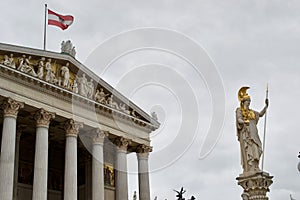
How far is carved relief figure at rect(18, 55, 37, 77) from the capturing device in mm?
29339

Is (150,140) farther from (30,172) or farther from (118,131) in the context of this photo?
(30,172)

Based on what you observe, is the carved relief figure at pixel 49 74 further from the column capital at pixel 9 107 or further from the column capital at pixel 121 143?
the column capital at pixel 121 143

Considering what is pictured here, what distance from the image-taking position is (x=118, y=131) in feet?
116

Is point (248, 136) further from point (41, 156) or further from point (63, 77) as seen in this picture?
point (63, 77)

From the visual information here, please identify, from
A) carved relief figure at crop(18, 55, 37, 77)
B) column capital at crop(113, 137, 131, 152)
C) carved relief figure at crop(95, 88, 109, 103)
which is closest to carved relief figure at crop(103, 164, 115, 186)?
column capital at crop(113, 137, 131, 152)

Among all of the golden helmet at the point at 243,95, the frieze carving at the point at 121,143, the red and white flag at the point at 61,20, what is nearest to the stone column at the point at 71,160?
the frieze carving at the point at 121,143

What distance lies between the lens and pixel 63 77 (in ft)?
105

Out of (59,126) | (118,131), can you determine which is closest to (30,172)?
(59,126)

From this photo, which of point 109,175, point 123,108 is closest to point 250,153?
point 123,108

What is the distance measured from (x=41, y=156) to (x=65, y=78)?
6.04 metres

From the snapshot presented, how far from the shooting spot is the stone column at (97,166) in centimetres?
3195

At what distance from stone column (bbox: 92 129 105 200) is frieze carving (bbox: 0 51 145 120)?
8.42 feet

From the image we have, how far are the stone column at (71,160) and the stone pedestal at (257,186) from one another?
798 inches

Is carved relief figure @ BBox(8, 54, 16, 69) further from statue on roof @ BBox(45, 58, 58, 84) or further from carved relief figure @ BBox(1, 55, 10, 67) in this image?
statue on roof @ BBox(45, 58, 58, 84)
